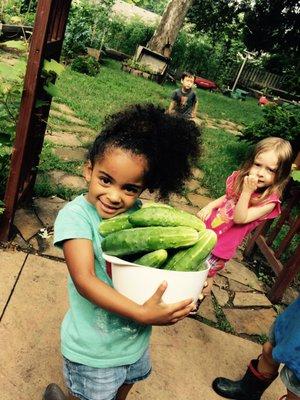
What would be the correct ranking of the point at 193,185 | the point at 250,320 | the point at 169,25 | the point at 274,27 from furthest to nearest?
1. the point at 274,27
2. the point at 169,25
3. the point at 193,185
4. the point at 250,320

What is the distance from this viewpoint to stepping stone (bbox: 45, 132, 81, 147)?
5782mm

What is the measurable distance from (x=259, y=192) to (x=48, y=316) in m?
1.76

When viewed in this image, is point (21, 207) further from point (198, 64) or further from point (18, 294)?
point (198, 64)

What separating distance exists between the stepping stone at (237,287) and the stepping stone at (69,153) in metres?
2.64

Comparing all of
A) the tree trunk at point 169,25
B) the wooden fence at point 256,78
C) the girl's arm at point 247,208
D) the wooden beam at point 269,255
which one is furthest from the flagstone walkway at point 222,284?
the wooden fence at point 256,78

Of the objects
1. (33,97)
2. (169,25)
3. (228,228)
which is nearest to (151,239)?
(228,228)

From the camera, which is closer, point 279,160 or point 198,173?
point 279,160

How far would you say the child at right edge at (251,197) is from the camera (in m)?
2.86

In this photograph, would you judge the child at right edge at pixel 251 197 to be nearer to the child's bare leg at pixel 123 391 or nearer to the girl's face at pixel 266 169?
the girl's face at pixel 266 169

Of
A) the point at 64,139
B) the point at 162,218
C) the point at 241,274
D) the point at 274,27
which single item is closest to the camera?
the point at 162,218

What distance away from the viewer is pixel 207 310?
3432 mm

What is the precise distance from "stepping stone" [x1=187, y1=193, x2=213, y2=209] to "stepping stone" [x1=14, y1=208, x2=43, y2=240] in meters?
2.38

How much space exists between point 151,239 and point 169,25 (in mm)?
19822

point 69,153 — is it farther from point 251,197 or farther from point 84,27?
point 84,27
